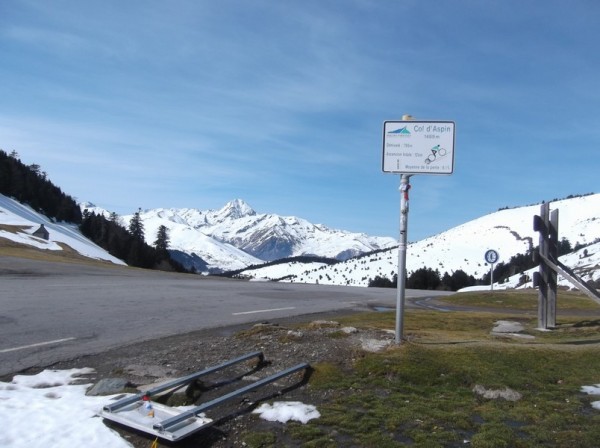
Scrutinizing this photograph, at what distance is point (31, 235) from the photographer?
82.4 m

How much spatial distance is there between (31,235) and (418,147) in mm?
86302

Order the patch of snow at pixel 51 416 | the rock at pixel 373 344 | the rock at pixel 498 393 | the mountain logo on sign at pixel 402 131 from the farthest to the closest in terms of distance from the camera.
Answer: the mountain logo on sign at pixel 402 131 → the rock at pixel 373 344 → the rock at pixel 498 393 → the patch of snow at pixel 51 416

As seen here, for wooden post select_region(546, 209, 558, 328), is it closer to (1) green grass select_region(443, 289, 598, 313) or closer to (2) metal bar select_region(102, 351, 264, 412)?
(2) metal bar select_region(102, 351, 264, 412)

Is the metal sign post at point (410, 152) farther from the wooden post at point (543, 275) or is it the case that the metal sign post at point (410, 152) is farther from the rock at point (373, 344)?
the wooden post at point (543, 275)

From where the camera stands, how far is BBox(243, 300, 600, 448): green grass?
4711 mm

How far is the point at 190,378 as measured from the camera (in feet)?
19.5

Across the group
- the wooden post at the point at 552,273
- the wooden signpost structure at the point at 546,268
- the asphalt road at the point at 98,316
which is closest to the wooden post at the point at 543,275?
the wooden signpost structure at the point at 546,268

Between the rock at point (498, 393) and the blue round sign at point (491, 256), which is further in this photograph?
the blue round sign at point (491, 256)

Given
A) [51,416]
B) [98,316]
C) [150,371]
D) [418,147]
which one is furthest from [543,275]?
[51,416]

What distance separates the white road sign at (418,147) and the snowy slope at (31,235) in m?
65.2

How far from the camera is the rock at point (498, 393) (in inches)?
233

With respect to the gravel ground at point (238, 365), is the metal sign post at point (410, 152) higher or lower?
higher

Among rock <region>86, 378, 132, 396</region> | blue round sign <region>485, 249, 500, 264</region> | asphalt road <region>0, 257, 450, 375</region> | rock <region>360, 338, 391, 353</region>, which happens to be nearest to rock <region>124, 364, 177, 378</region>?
rock <region>86, 378, 132, 396</region>

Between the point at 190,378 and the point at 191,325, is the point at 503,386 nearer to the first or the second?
the point at 190,378
